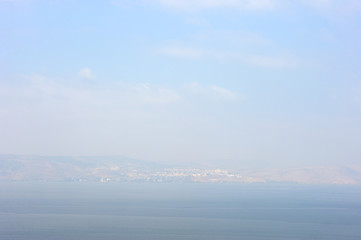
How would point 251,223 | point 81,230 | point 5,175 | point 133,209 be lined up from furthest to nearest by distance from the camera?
point 5,175 < point 133,209 < point 251,223 < point 81,230

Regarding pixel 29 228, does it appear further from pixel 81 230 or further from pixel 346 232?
pixel 346 232

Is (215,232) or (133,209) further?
(133,209)

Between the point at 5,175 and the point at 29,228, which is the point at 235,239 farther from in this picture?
the point at 5,175

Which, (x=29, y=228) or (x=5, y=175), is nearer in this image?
(x=29, y=228)

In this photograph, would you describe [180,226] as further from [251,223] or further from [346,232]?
[346,232]

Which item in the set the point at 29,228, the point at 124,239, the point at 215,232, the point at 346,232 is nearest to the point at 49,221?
the point at 29,228

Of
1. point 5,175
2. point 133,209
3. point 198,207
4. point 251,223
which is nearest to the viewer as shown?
point 251,223

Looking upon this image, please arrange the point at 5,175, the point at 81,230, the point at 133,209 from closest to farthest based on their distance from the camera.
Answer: the point at 81,230 < the point at 133,209 < the point at 5,175

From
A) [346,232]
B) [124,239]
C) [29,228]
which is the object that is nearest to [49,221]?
[29,228]

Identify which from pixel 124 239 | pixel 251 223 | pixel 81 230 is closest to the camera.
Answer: pixel 124 239
